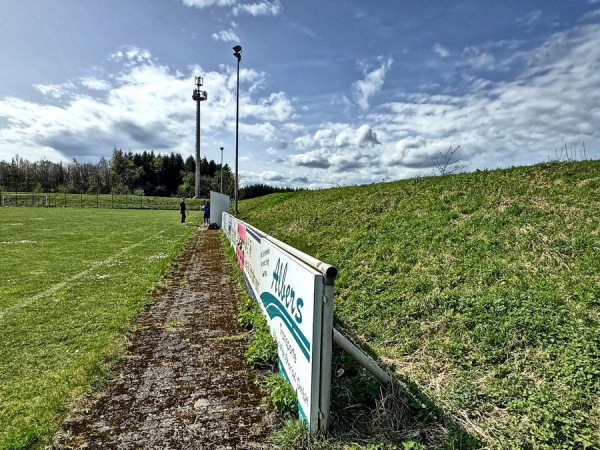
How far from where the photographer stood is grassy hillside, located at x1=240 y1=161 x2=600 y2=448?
9.25 ft

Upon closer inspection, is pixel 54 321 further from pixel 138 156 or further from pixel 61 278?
pixel 138 156

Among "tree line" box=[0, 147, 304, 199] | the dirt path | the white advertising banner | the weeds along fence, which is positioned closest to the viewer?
the white advertising banner

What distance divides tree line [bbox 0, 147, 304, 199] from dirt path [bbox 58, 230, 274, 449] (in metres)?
76.9

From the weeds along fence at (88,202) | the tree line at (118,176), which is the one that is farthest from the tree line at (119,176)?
the weeds along fence at (88,202)

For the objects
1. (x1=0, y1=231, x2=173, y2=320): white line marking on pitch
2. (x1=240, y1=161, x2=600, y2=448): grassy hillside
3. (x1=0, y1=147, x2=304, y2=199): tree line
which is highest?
(x1=0, y1=147, x2=304, y2=199): tree line

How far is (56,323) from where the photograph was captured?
17.4ft

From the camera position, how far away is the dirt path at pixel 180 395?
2740mm

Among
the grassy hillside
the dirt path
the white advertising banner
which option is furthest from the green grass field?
the grassy hillside

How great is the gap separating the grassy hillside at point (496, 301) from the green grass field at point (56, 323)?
3204 mm

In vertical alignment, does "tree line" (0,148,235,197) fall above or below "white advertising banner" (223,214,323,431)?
above

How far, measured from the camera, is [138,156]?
336ft

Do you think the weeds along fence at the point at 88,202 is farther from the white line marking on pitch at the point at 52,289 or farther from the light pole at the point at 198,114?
the white line marking on pitch at the point at 52,289

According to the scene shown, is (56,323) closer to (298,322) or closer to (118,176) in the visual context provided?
(298,322)

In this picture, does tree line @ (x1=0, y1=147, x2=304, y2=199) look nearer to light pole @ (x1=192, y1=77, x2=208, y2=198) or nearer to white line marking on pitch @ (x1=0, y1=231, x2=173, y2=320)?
light pole @ (x1=192, y1=77, x2=208, y2=198)
